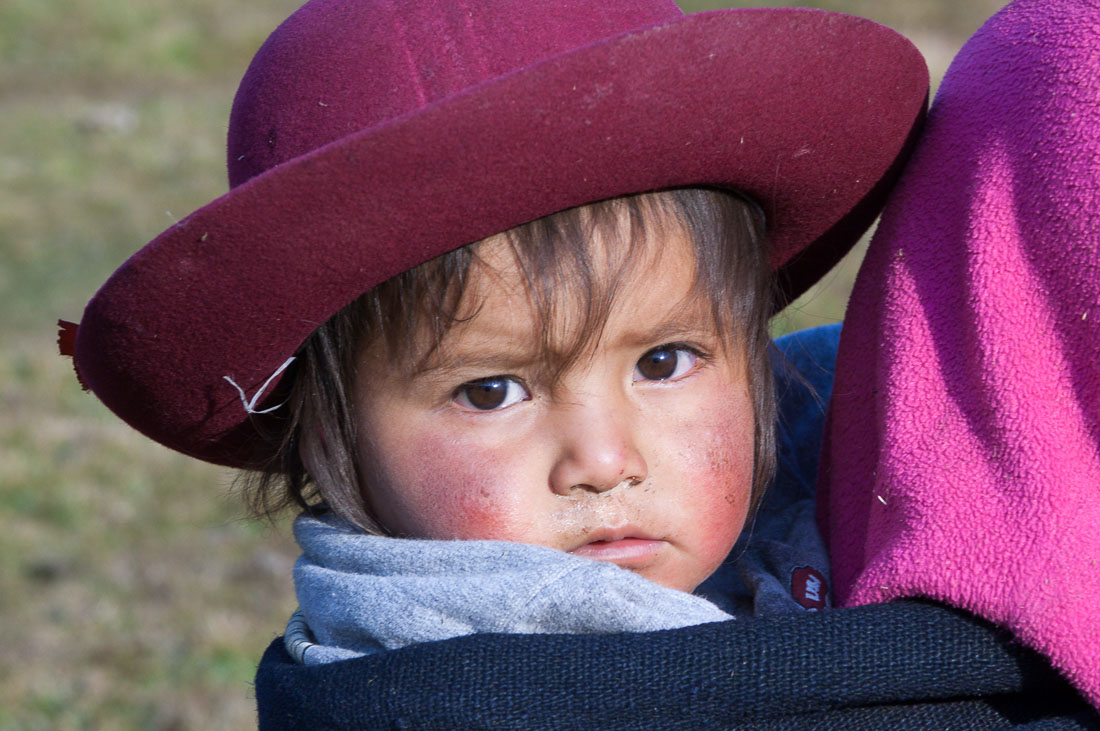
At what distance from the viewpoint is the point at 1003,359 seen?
1.31 m

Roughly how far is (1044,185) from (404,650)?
2.82 feet

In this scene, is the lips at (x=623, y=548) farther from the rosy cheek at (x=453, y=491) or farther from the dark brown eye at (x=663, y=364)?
the dark brown eye at (x=663, y=364)

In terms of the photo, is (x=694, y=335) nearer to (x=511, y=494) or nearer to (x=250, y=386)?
(x=511, y=494)

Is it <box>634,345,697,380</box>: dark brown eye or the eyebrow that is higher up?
the eyebrow

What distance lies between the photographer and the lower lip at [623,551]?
1.48 metres

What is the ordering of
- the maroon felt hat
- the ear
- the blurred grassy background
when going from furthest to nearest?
the blurred grassy background < the ear < the maroon felt hat

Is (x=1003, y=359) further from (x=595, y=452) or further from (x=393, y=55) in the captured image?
(x=393, y=55)

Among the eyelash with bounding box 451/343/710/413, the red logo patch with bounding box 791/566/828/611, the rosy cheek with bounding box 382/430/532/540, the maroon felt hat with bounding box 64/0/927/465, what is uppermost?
the maroon felt hat with bounding box 64/0/927/465

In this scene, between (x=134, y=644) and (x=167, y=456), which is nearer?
(x=134, y=644)

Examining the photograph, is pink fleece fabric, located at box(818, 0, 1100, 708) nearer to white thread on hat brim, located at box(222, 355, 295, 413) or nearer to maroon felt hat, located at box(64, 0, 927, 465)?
maroon felt hat, located at box(64, 0, 927, 465)

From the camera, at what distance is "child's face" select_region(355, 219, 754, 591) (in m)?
1.45

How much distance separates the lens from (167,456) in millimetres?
5352

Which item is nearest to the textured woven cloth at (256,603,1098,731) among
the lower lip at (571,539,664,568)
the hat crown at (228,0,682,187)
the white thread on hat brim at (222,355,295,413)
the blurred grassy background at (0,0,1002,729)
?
the lower lip at (571,539,664,568)

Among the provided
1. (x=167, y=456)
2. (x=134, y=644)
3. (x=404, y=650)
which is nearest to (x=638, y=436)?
(x=404, y=650)
